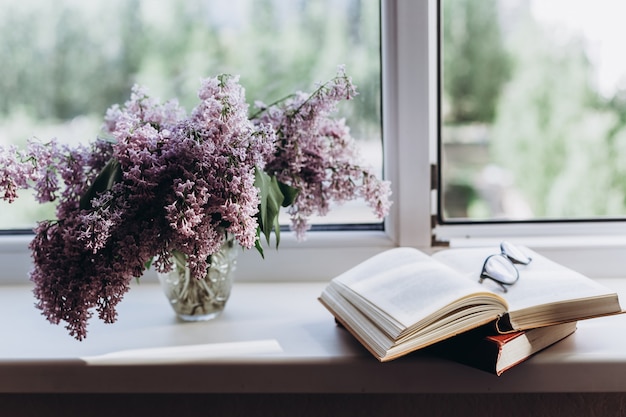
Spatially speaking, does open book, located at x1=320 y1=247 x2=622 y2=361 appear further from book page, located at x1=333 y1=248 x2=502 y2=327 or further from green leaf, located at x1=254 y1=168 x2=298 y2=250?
green leaf, located at x1=254 y1=168 x2=298 y2=250

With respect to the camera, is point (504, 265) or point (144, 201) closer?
point (144, 201)

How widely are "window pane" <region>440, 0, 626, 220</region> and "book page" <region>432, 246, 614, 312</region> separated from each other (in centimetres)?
23

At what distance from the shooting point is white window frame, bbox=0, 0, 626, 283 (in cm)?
112

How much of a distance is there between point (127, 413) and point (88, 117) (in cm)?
58

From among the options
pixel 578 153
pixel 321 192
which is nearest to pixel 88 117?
pixel 321 192

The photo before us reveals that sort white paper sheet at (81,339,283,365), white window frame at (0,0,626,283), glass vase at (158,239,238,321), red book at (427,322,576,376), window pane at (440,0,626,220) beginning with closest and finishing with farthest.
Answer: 1. red book at (427,322,576,376)
2. white paper sheet at (81,339,283,365)
3. glass vase at (158,239,238,321)
4. white window frame at (0,0,626,283)
5. window pane at (440,0,626,220)

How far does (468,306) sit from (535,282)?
14 cm

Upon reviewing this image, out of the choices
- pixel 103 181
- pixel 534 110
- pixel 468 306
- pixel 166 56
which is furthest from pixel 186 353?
pixel 534 110

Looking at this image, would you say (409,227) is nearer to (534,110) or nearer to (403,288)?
(403,288)

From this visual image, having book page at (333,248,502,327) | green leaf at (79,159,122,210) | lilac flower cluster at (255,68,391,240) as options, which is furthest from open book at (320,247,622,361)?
green leaf at (79,159,122,210)

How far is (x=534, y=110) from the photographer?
2.02 m

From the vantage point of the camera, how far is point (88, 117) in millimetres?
1259

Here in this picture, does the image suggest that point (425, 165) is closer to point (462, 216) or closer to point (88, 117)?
point (462, 216)

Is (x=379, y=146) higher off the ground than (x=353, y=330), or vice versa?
(x=379, y=146)
